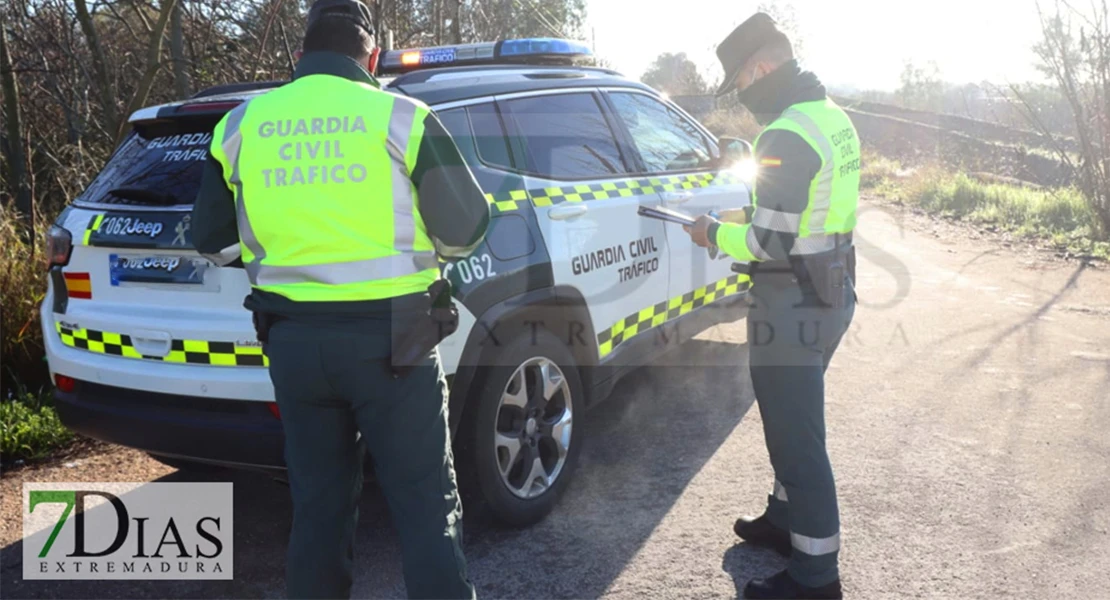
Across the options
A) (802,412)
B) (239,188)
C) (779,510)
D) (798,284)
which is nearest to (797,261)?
(798,284)

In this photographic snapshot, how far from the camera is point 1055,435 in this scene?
4.51m

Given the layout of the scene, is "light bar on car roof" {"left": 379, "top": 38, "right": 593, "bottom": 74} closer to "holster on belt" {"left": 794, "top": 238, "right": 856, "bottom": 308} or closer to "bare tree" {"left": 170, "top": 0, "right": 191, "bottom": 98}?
"holster on belt" {"left": 794, "top": 238, "right": 856, "bottom": 308}

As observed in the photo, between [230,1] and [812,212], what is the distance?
7051mm

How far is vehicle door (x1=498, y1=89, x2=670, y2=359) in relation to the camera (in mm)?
3699

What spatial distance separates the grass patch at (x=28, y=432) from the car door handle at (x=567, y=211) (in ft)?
8.34

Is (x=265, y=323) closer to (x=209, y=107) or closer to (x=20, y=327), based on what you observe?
(x=209, y=107)

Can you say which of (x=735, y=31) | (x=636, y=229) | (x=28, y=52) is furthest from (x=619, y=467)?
(x=28, y=52)

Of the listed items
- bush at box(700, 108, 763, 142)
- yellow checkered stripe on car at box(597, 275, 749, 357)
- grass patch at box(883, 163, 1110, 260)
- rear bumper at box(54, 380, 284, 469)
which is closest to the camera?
rear bumper at box(54, 380, 284, 469)

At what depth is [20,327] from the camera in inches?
208

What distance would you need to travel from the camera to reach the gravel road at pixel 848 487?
10.8 ft

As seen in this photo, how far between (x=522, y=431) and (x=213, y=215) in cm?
153

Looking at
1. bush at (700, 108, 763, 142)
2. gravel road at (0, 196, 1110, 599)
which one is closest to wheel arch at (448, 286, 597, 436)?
gravel road at (0, 196, 1110, 599)

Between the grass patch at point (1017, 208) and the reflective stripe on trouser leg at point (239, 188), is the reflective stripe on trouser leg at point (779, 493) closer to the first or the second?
the reflective stripe on trouser leg at point (239, 188)

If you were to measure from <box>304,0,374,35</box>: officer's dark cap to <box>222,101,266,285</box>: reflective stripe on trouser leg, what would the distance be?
0.97 feet
